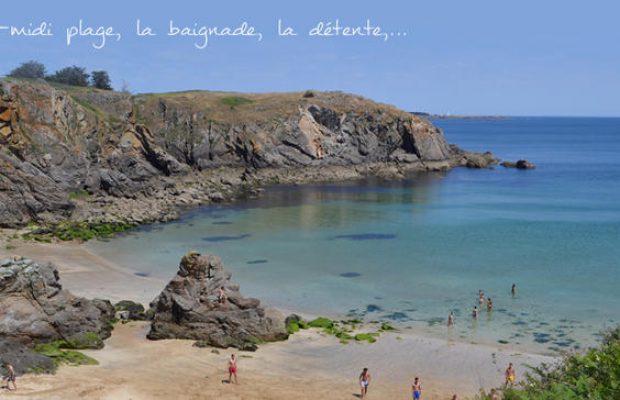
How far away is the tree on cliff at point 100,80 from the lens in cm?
13600

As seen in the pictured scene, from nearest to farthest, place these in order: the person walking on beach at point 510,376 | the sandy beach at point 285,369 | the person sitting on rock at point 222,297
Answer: the sandy beach at point 285,369
the person walking on beach at point 510,376
the person sitting on rock at point 222,297

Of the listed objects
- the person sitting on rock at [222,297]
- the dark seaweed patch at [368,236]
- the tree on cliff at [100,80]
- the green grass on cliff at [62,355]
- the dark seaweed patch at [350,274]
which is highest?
the tree on cliff at [100,80]

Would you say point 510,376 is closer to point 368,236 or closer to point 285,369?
point 285,369

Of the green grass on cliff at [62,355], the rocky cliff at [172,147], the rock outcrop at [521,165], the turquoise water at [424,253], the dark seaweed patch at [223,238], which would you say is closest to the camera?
the green grass on cliff at [62,355]

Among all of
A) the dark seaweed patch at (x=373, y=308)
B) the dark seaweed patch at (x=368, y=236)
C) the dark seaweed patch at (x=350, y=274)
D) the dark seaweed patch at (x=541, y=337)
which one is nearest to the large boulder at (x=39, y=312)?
the dark seaweed patch at (x=373, y=308)

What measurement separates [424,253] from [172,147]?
64.5 meters

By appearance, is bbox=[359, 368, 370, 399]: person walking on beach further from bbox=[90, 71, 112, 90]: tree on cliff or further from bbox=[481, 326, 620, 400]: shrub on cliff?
bbox=[90, 71, 112, 90]: tree on cliff

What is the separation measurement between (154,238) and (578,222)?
4580cm

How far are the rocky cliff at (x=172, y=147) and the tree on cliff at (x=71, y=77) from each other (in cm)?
2021

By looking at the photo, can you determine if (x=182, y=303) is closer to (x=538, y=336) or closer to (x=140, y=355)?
(x=140, y=355)

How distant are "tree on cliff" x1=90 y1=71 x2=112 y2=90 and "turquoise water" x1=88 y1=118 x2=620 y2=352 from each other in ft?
193

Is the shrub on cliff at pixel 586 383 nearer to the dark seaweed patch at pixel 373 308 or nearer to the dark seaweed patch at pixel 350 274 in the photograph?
the dark seaweed patch at pixel 373 308

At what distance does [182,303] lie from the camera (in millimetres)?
34062

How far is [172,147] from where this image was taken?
110 m
